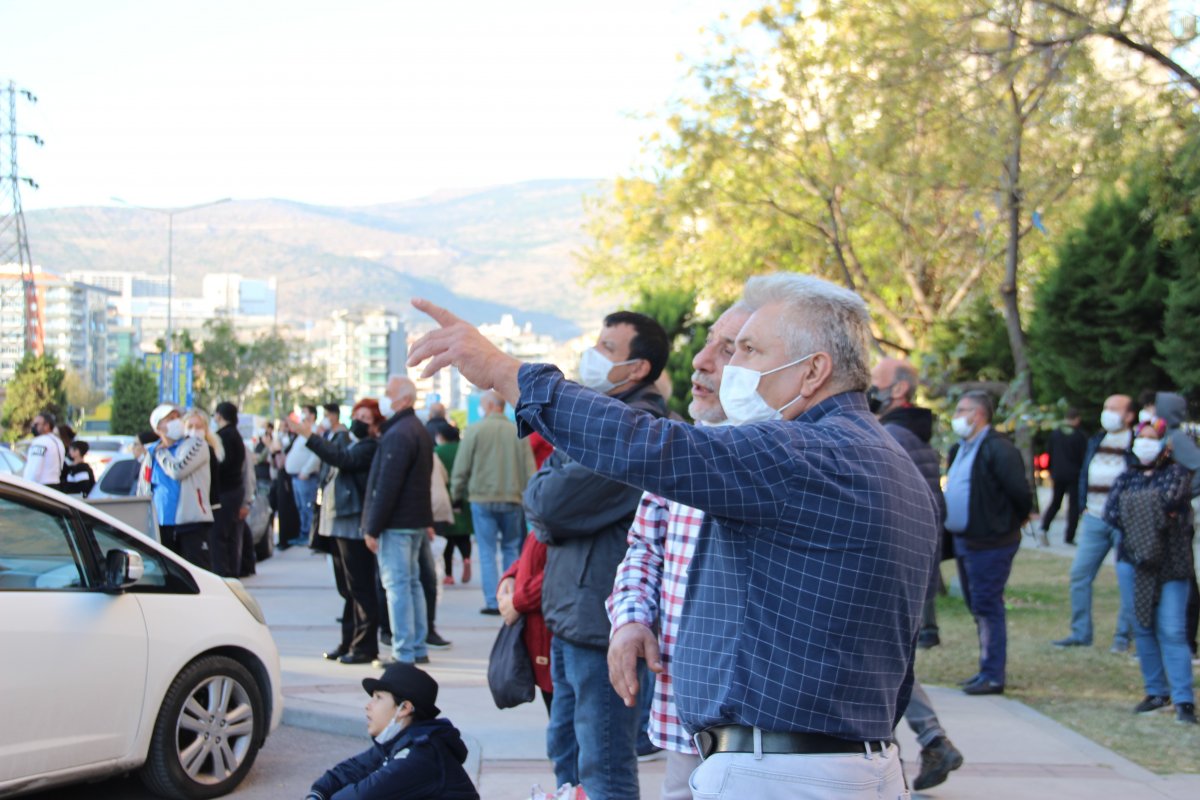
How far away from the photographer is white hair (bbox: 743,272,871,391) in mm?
2820

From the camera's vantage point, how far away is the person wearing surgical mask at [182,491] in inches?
441

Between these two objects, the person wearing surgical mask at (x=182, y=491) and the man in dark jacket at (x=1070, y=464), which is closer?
the person wearing surgical mask at (x=182, y=491)

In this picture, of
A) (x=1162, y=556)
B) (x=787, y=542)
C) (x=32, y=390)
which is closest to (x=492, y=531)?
(x=1162, y=556)

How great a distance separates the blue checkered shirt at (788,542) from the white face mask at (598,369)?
2.12 metres

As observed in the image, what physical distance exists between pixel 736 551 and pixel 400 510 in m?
6.85

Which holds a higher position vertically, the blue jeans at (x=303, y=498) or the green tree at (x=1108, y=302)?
the green tree at (x=1108, y=302)

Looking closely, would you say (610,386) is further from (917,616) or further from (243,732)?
(243,732)

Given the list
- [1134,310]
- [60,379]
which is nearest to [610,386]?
[1134,310]

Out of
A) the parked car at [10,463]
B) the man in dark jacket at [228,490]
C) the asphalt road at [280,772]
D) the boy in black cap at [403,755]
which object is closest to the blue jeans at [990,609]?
the asphalt road at [280,772]

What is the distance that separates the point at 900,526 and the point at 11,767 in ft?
14.3

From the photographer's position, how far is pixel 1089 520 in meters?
10.6

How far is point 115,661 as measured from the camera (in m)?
5.90

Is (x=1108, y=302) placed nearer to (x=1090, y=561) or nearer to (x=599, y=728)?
(x=1090, y=561)

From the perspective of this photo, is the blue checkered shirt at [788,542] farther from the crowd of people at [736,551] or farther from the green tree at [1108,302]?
the green tree at [1108,302]
